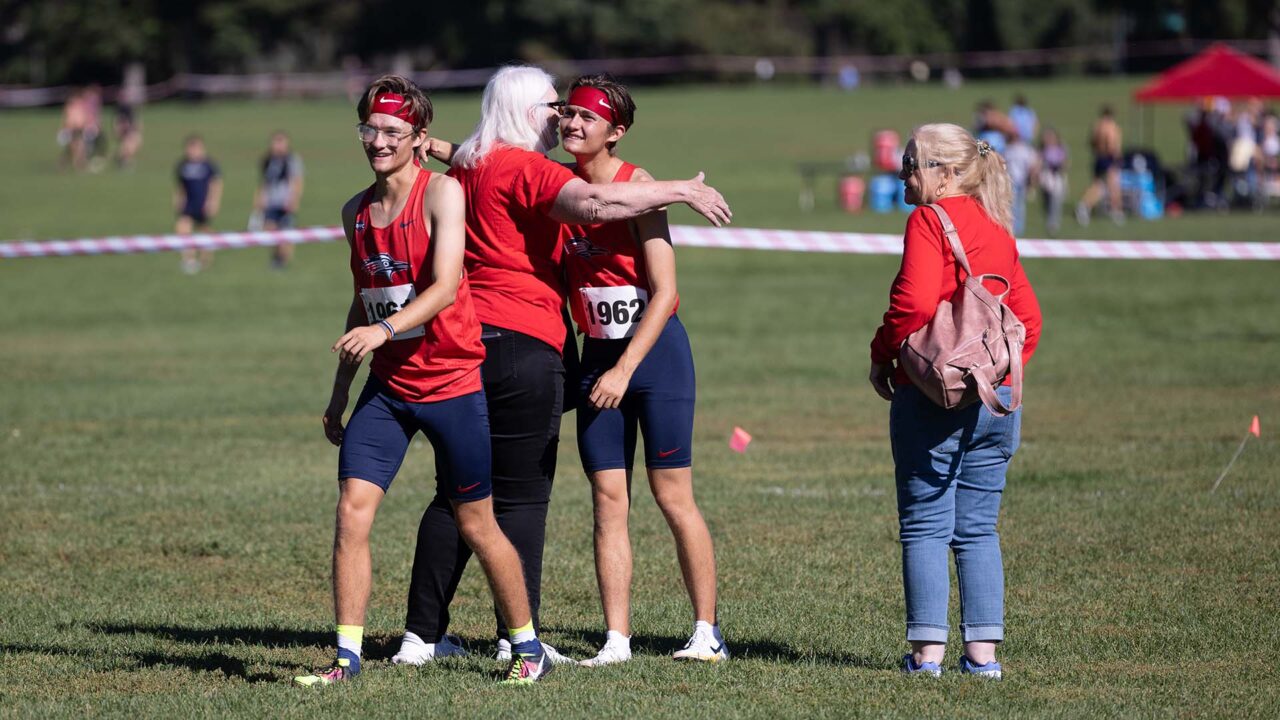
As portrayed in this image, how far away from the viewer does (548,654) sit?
579cm

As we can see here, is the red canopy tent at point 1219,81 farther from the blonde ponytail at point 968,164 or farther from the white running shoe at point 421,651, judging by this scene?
the white running shoe at point 421,651

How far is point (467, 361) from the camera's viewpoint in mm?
5273

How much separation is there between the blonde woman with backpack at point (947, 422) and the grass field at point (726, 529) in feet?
0.88

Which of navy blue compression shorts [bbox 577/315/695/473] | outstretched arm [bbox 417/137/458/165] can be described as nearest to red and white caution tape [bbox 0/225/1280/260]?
outstretched arm [bbox 417/137/458/165]

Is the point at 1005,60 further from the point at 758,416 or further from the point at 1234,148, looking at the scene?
the point at 758,416

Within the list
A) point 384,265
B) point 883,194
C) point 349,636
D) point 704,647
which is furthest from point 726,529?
point 883,194

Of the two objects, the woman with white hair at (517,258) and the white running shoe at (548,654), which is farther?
the white running shoe at (548,654)

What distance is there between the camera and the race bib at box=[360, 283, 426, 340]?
5.18 m

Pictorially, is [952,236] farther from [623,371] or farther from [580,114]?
[580,114]

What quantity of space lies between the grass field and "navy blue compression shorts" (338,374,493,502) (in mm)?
717

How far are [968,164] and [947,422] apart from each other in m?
0.84

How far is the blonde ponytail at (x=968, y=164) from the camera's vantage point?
5234 millimetres

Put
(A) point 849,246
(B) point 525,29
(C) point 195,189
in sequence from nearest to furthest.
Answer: (A) point 849,246 → (C) point 195,189 → (B) point 525,29

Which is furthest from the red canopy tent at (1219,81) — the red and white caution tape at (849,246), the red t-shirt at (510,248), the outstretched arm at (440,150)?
the red t-shirt at (510,248)
